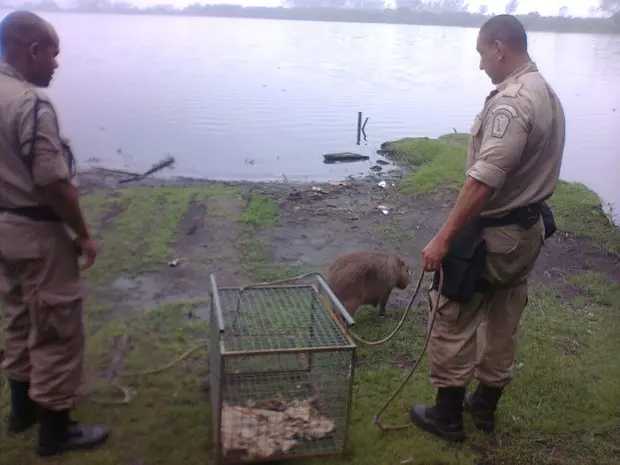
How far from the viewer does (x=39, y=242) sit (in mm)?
3420

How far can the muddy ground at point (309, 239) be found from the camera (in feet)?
22.7

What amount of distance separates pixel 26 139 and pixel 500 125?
97.3 inches

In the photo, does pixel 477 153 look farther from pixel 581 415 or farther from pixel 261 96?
pixel 261 96

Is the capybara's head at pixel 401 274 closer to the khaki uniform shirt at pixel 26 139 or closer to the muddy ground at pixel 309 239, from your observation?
the muddy ground at pixel 309 239

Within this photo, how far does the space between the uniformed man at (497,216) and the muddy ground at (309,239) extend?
2.43 meters

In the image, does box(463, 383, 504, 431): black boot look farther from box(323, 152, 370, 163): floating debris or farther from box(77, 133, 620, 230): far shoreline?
box(323, 152, 370, 163): floating debris

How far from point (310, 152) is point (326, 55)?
42.7 m

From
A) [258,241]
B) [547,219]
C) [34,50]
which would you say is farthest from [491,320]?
[258,241]

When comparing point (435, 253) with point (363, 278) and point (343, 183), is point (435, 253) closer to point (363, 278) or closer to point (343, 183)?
point (363, 278)

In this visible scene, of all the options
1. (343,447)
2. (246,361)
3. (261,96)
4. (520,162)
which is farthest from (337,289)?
(261,96)

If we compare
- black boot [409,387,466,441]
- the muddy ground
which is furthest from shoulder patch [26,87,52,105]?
the muddy ground

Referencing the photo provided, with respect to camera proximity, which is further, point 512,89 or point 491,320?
point 491,320

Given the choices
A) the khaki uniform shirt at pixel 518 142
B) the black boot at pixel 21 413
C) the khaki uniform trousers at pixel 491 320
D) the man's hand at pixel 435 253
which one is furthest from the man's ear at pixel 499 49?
the black boot at pixel 21 413

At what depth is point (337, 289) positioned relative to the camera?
579 centimetres
